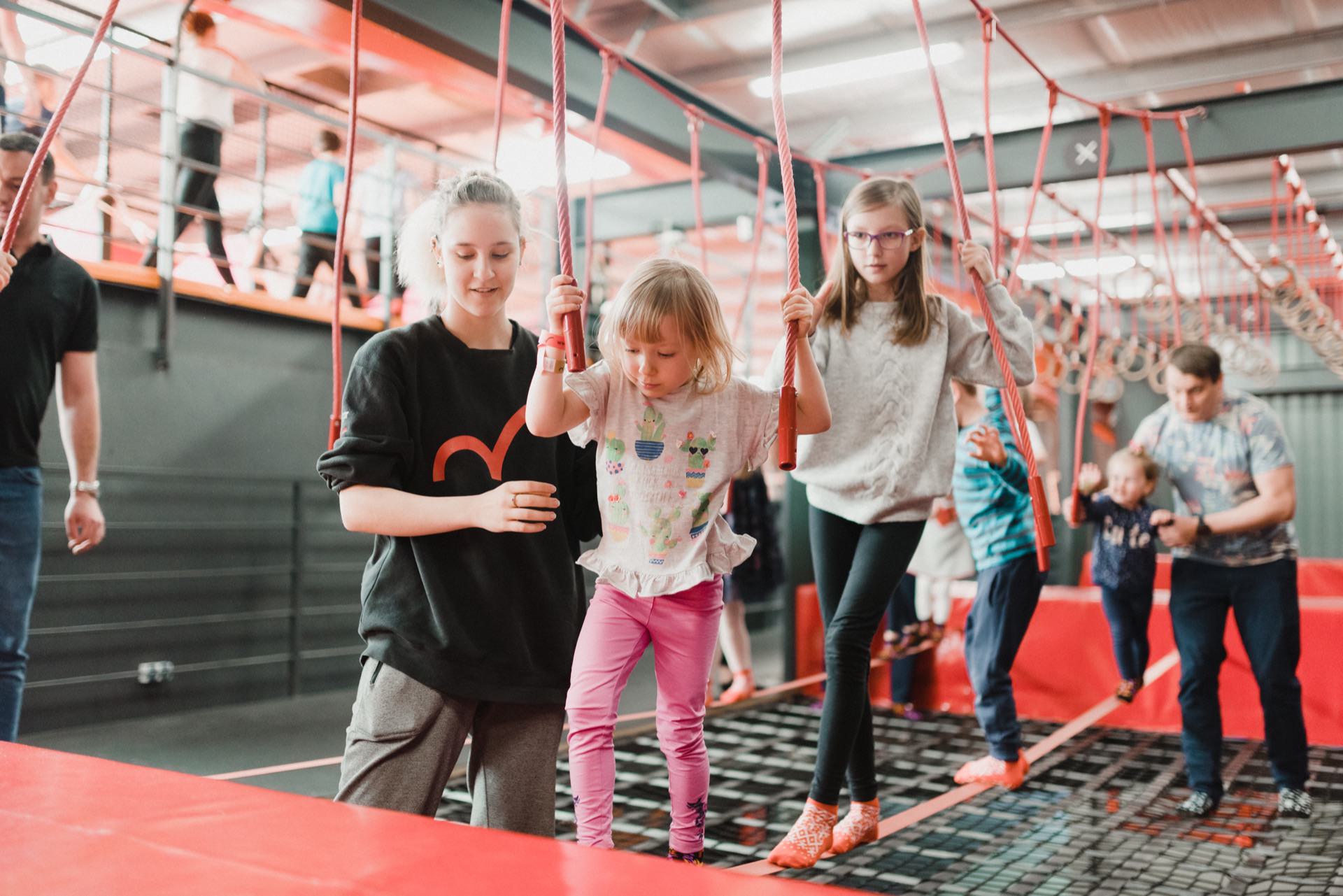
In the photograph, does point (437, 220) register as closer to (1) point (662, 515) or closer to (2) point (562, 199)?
(2) point (562, 199)

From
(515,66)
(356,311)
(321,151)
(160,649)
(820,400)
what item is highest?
(321,151)

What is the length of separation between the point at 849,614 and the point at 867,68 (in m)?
4.28

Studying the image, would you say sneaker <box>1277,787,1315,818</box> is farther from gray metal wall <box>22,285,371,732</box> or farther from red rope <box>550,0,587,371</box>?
gray metal wall <box>22,285,371,732</box>

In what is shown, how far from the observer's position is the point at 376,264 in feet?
20.2

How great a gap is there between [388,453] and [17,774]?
22.6 inches

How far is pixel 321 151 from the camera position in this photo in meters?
5.55

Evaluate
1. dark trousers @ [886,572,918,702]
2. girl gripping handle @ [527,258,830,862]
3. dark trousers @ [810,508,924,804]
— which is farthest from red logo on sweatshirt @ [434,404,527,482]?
dark trousers @ [886,572,918,702]

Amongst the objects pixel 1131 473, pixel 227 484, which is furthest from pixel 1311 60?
pixel 227 484

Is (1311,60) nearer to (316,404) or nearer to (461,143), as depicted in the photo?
(316,404)

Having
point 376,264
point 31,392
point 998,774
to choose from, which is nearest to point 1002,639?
point 998,774

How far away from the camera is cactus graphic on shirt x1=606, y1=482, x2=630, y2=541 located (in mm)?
1758

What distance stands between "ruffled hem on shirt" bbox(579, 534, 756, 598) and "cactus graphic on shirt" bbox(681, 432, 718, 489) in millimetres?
112

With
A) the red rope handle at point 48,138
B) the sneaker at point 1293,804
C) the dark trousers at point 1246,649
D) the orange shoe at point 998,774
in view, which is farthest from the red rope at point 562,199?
the sneaker at point 1293,804

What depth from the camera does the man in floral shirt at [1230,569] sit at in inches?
119
